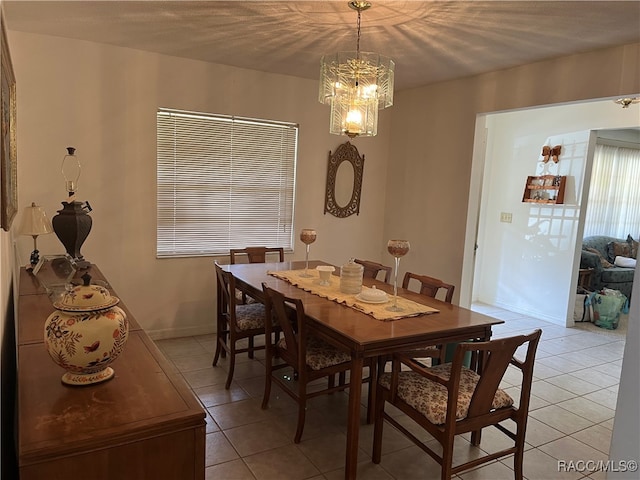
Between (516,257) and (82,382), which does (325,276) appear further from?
(516,257)

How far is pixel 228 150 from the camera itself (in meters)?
4.30

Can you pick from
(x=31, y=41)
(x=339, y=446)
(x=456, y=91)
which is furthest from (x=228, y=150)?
(x=339, y=446)

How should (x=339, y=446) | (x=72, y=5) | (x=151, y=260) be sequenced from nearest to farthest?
A: (x=339, y=446) → (x=72, y=5) → (x=151, y=260)

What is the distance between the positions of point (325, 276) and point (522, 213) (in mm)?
3650

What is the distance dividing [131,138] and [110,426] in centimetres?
315

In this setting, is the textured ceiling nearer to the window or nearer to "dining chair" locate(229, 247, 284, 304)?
the window

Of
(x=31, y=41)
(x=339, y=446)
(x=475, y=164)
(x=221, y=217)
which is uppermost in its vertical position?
(x=31, y=41)

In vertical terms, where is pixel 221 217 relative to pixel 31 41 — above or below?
below

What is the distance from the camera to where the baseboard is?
413 cm

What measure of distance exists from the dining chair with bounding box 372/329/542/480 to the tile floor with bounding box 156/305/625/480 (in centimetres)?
29

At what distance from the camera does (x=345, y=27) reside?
2938mm

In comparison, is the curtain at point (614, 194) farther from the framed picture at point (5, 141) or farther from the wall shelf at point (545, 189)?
the framed picture at point (5, 141)

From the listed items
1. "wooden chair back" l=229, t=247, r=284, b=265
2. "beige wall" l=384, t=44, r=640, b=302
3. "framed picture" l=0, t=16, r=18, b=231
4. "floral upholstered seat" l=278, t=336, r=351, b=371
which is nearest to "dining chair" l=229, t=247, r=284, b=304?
"wooden chair back" l=229, t=247, r=284, b=265

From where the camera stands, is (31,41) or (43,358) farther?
(31,41)
